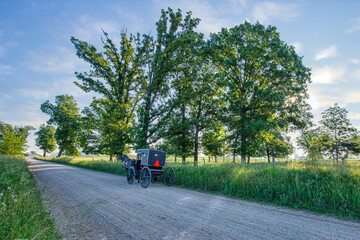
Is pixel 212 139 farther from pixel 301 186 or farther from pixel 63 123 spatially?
pixel 63 123

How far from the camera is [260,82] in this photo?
19.9 metres

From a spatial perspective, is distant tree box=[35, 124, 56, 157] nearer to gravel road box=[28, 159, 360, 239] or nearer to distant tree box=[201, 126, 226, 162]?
distant tree box=[201, 126, 226, 162]

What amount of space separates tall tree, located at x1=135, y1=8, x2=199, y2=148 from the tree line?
102mm

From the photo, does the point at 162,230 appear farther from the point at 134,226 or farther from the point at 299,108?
the point at 299,108

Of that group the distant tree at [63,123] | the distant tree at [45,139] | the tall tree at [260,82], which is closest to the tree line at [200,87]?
the tall tree at [260,82]

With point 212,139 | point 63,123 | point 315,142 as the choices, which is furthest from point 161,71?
point 63,123

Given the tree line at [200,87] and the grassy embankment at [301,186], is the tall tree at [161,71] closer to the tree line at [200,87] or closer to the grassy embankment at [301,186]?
the tree line at [200,87]

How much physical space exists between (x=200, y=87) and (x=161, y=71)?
4733mm

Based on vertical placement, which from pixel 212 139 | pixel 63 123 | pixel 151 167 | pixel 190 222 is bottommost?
pixel 190 222

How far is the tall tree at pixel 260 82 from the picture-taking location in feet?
59.0

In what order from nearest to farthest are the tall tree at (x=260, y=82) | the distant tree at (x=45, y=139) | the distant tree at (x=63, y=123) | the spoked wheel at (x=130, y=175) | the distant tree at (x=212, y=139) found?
1. the spoked wheel at (x=130, y=175)
2. the tall tree at (x=260, y=82)
3. the distant tree at (x=212, y=139)
4. the distant tree at (x=63, y=123)
5. the distant tree at (x=45, y=139)

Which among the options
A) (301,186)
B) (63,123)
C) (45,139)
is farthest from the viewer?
(45,139)

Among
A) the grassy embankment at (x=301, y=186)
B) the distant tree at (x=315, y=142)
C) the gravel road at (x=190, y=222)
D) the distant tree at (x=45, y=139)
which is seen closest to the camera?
the gravel road at (x=190, y=222)

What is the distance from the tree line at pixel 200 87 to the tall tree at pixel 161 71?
102 millimetres
